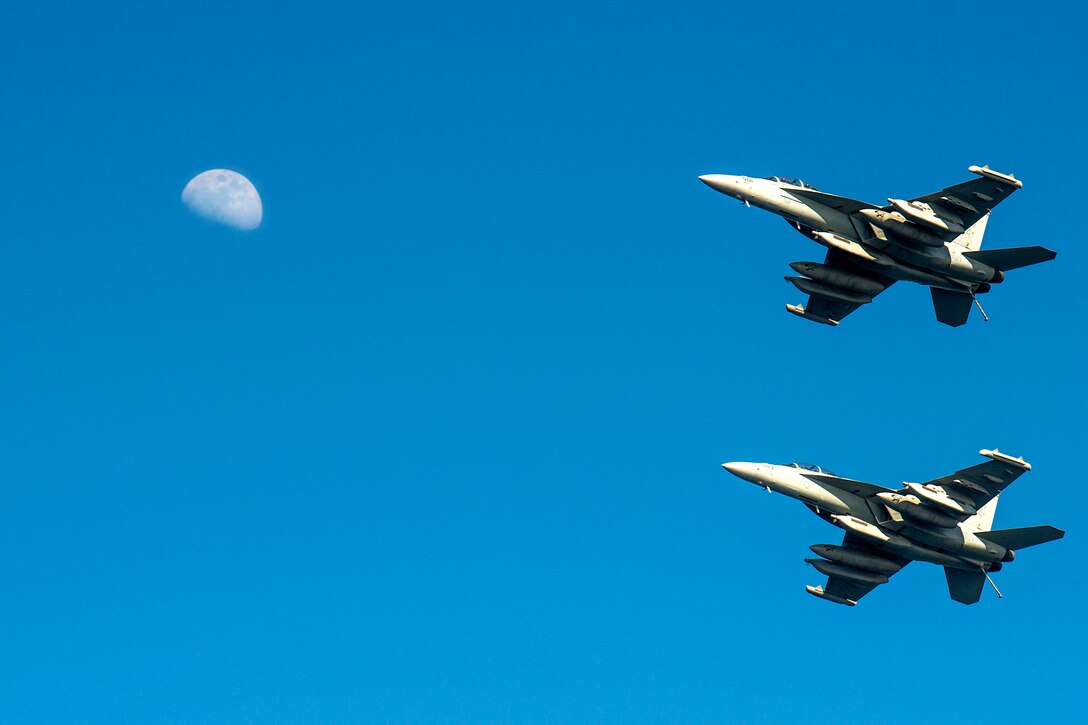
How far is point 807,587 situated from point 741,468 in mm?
10357

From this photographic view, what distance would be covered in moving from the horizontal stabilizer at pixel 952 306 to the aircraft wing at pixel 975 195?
5945mm

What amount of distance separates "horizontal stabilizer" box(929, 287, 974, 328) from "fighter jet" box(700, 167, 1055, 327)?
0.16 ft

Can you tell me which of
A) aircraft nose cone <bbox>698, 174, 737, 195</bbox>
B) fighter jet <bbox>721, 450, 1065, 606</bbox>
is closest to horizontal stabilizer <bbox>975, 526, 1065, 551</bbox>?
fighter jet <bbox>721, 450, 1065, 606</bbox>

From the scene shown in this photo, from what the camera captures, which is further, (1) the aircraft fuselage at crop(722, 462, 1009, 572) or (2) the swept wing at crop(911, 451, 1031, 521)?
(1) the aircraft fuselage at crop(722, 462, 1009, 572)

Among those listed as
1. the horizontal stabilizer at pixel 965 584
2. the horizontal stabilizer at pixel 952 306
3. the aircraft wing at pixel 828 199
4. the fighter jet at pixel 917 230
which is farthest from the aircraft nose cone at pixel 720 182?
the horizontal stabilizer at pixel 965 584

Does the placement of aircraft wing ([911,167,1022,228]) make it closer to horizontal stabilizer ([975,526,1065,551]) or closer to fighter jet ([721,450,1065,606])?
fighter jet ([721,450,1065,606])

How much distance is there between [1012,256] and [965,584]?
16.1m

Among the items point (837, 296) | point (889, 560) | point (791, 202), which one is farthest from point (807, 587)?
point (791, 202)

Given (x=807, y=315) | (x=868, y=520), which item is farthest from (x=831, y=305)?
(x=868, y=520)

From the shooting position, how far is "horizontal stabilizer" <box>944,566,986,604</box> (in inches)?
2938

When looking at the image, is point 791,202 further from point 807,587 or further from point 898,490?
point 807,587

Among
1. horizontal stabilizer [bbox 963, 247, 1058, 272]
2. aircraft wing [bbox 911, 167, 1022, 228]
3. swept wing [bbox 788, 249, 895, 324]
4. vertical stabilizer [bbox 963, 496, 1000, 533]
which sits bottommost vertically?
vertical stabilizer [bbox 963, 496, 1000, 533]

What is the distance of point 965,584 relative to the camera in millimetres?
74875

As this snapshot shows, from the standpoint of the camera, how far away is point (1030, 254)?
7069 centimetres
